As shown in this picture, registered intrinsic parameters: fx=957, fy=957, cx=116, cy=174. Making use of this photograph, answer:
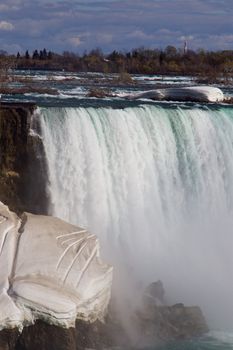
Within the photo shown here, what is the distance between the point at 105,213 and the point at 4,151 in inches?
102

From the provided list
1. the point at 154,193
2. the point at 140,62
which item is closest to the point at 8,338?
the point at 154,193

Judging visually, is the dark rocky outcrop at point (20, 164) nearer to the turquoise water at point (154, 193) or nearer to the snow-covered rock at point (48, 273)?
the turquoise water at point (154, 193)

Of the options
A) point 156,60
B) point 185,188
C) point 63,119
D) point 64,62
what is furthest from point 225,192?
point 64,62

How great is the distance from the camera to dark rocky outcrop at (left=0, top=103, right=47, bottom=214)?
59.2ft

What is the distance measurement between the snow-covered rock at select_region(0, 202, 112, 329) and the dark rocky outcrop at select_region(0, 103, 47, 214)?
1421mm

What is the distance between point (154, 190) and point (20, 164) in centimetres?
369

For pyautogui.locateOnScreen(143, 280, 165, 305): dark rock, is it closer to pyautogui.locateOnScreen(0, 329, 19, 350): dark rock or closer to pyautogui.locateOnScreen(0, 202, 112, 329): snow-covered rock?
pyautogui.locateOnScreen(0, 202, 112, 329): snow-covered rock

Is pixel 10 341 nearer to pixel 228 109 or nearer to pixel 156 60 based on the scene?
pixel 228 109

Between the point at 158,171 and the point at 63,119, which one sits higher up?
the point at 63,119

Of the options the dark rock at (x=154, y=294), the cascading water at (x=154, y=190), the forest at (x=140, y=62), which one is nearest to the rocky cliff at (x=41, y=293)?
the dark rock at (x=154, y=294)

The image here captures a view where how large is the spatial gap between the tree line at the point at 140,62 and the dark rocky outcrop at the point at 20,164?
36.6 metres

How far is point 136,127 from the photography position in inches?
817

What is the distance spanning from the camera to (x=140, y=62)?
2729 inches

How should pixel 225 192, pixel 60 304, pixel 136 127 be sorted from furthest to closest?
pixel 225 192 → pixel 136 127 → pixel 60 304
